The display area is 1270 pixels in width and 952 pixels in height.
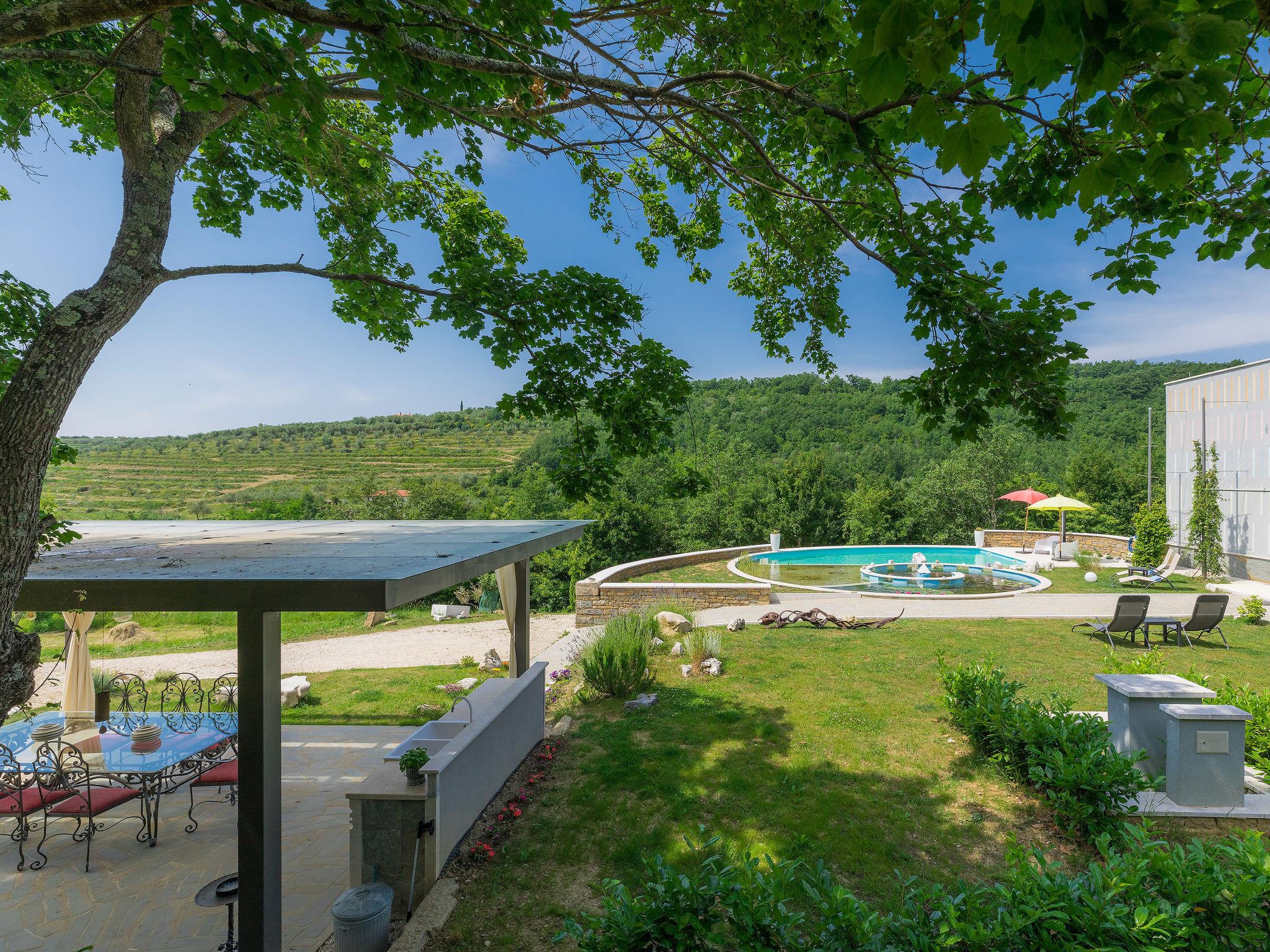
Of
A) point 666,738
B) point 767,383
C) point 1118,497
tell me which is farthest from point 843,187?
point 767,383

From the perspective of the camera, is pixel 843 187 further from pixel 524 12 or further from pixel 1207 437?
pixel 1207 437

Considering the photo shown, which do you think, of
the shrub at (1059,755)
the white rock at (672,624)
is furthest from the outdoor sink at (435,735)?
the white rock at (672,624)

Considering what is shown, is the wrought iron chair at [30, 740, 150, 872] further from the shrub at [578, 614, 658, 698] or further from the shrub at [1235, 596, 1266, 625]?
the shrub at [1235, 596, 1266, 625]

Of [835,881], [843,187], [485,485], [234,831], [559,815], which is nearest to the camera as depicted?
[835,881]

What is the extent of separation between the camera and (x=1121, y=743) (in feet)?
Result: 14.9

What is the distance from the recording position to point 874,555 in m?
20.2

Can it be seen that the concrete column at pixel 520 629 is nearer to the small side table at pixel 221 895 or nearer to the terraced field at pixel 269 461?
the small side table at pixel 221 895

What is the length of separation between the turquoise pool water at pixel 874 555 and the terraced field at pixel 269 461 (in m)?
23.1

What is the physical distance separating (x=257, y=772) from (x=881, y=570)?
17.7 m

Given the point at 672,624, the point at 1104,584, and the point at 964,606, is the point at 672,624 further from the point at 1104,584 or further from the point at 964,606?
the point at 1104,584

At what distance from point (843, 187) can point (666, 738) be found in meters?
5.42

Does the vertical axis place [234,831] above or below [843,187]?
below

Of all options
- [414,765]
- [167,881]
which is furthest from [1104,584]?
[167,881]

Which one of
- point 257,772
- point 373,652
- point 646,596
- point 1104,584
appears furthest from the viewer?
point 1104,584
